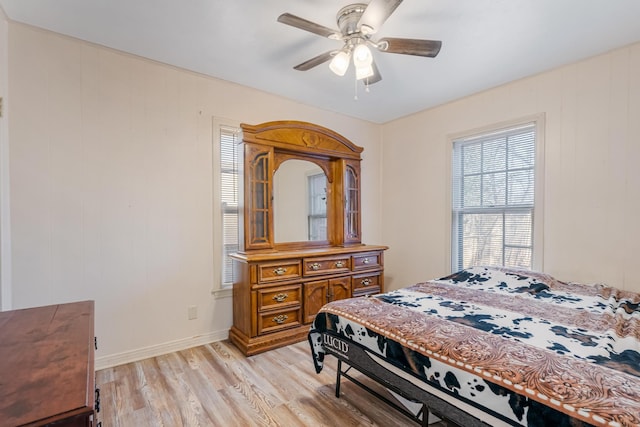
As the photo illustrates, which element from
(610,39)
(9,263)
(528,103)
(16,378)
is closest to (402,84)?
(528,103)

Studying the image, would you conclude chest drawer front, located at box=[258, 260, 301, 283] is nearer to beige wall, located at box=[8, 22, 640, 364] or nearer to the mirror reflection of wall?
the mirror reflection of wall

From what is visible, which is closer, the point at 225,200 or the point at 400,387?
the point at 400,387

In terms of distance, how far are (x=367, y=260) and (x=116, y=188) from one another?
2.69m

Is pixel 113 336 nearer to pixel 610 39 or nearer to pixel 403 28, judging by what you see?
pixel 403 28

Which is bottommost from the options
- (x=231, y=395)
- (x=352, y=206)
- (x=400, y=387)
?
(x=231, y=395)

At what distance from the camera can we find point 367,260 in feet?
12.0

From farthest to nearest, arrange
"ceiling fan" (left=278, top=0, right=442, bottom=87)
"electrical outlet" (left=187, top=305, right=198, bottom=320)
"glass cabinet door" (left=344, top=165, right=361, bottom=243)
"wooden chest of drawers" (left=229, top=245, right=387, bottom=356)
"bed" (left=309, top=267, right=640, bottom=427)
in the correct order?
"glass cabinet door" (left=344, top=165, right=361, bottom=243)
"electrical outlet" (left=187, top=305, right=198, bottom=320)
"wooden chest of drawers" (left=229, top=245, right=387, bottom=356)
"ceiling fan" (left=278, top=0, right=442, bottom=87)
"bed" (left=309, top=267, right=640, bottom=427)

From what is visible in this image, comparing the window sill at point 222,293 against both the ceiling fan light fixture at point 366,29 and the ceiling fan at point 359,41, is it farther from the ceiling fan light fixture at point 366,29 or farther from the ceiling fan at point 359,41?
the ceiling fan light fixture at point 366,29

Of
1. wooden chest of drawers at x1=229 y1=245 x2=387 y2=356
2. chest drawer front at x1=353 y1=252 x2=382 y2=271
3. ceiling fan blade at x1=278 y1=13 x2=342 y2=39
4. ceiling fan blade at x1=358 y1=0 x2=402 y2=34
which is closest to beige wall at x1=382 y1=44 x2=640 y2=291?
chest drawer front at x1=353 y1=252 x2=382 y2=271

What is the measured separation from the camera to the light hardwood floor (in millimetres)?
1863

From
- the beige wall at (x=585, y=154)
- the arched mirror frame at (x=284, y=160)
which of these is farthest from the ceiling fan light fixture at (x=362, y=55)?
the beige wall at (x=585, y=154)

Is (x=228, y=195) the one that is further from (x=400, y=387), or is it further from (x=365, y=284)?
(x=400, y=387)

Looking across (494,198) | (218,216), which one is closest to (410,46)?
(494,198)

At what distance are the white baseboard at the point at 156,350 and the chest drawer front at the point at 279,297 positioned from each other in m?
0.63
